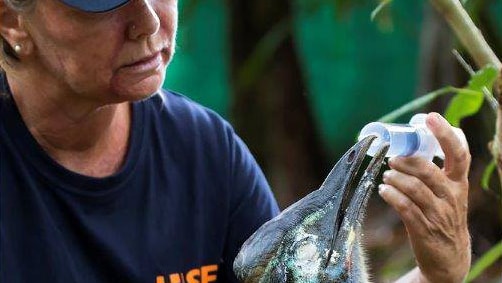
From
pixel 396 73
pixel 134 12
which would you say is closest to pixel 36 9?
pixel 134 12

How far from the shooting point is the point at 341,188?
2254 millimetres

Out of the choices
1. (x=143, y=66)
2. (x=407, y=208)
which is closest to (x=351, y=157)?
(x=407, y=208)

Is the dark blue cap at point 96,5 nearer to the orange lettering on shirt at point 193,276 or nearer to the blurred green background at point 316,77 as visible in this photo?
the orange lettering on shirt at point 193,276

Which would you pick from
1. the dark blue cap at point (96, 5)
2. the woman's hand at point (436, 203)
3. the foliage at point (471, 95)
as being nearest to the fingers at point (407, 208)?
the woman's hand at point (436, 203)

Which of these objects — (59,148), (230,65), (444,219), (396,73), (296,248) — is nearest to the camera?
(296,248)

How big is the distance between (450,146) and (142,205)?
2.55 feet

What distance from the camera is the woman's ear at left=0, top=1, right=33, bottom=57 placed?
258 centimetres

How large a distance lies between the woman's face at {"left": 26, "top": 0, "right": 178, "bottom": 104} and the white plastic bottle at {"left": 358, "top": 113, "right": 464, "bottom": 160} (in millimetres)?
484

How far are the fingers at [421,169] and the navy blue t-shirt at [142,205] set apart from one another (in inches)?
24.2

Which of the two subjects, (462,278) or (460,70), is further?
(460,70)

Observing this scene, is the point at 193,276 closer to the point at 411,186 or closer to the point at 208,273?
the point at 208,273

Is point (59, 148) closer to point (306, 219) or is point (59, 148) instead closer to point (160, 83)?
point (160, 83)

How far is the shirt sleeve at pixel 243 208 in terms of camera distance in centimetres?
291

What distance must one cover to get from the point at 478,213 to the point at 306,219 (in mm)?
3346
